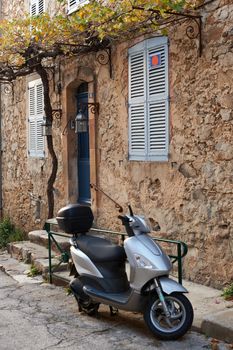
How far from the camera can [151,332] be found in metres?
4.86

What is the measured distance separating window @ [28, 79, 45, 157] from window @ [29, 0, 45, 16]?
1.38 meters

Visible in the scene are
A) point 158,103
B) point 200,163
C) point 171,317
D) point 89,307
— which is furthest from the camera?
point 158,103

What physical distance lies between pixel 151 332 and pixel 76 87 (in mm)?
5740

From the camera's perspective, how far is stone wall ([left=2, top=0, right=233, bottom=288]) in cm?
610

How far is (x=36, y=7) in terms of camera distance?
11117mm

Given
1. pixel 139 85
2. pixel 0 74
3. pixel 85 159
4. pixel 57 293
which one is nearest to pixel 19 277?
pixel 57 293

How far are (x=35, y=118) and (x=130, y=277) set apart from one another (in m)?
6.83

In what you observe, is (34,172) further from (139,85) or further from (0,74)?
(139,85)

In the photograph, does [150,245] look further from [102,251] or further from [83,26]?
[83,26]

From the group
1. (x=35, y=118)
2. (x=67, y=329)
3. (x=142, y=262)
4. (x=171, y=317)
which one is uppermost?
(x=35, y=118)

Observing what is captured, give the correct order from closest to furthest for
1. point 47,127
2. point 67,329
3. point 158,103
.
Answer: point 67,329
point 158,103
point 47,127

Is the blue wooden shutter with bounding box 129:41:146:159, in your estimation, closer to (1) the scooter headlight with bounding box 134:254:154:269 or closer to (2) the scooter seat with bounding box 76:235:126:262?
(2) the scooter seat with bounding box 76:235:126:262

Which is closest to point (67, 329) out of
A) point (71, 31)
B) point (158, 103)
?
point (158, 103)

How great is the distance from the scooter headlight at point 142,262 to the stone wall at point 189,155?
1.54m
